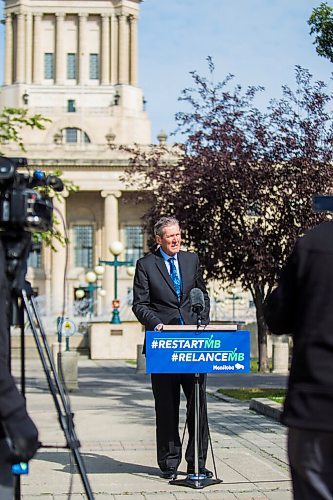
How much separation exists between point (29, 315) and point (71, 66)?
102 m

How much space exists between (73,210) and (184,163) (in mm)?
74962

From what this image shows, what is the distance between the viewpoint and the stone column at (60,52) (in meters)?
103

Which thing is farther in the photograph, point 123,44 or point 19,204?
point 123,44

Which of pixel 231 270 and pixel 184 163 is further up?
pixel 184 163

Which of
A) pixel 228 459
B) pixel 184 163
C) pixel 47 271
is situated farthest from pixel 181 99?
pixel 47 271

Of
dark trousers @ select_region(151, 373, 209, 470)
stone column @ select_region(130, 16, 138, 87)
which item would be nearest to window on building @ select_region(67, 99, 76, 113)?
stone column @ select_region(130, 16, 138, 87)

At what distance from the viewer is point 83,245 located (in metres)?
98.4

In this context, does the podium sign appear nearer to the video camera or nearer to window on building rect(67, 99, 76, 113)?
the video camera

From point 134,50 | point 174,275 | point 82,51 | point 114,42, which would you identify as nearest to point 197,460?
point 174,275

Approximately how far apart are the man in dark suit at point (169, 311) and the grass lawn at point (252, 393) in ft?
26.0

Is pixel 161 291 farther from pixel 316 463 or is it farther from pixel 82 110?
pixel 82 110

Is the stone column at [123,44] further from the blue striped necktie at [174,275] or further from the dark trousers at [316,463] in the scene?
the dark trousers at [316,463]

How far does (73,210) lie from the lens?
3890 inches

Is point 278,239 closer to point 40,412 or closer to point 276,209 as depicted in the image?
point 276,209
